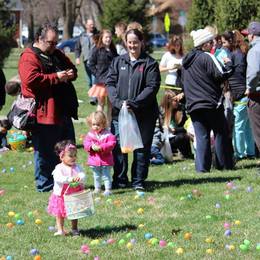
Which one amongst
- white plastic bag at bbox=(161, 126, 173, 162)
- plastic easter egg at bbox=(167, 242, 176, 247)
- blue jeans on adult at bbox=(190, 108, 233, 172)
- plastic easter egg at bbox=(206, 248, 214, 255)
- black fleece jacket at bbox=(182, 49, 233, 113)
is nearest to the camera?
plastic easter egg at bbox=(206, 248, 214, 255)

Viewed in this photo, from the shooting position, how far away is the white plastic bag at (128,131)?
28.0ft

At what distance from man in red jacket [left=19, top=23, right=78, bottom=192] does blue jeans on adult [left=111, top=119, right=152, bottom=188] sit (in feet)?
1.99

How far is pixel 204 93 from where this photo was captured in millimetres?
9758

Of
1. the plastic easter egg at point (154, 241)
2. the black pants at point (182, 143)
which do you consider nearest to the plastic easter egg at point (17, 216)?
the plastic easter egg at point (154, 241)

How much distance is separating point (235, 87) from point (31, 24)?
202 feet

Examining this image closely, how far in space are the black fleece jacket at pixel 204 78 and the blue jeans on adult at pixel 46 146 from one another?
6.22 ft

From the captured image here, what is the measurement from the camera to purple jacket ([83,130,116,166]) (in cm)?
862

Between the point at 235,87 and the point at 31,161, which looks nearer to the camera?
the point at 235,87

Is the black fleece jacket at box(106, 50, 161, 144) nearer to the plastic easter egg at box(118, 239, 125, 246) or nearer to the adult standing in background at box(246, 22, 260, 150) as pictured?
the adult standing in background at box(246, 22, 260, 150)

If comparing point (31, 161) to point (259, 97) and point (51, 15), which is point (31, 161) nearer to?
point (259, 97)

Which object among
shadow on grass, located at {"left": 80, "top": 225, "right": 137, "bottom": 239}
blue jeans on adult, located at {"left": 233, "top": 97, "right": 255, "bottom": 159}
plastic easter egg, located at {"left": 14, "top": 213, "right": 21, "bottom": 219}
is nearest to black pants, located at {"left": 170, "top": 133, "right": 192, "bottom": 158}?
blue jeans on adult, located at {"left": 233, "top": 97, "right": 255, "bottom": 159}

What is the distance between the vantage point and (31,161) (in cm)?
1159

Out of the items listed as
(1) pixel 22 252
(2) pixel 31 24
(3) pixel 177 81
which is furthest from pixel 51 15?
(1) pixel 22 252

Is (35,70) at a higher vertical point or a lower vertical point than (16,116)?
higher
